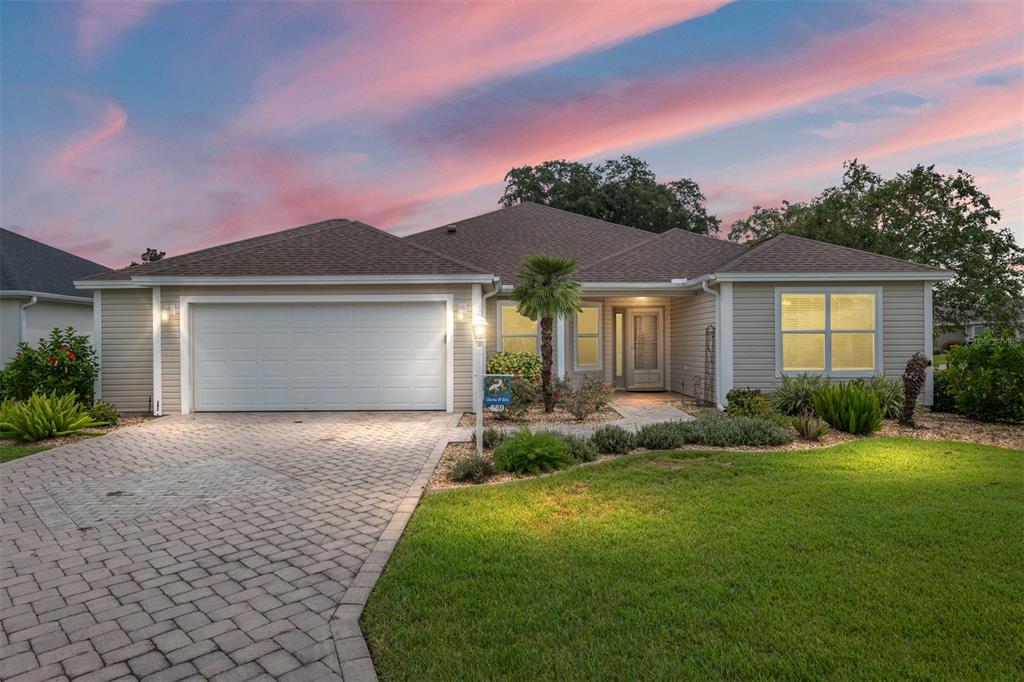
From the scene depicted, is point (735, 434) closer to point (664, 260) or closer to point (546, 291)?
point (546, 291)

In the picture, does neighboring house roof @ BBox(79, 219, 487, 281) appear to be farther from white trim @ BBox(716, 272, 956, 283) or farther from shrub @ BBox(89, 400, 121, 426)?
white trim @ BBox(716, 272, 956, 283)

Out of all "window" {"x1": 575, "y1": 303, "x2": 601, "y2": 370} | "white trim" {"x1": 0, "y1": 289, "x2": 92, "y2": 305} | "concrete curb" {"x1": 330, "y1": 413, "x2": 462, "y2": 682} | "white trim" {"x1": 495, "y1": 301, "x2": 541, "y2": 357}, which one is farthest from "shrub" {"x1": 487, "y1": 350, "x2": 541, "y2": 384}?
"white trim" {"x1": 0, "y1": 289, "x2": 92, "y2": 305}

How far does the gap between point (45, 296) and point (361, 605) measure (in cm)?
1640

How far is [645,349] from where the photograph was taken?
14.8 metres

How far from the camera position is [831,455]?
6.61m

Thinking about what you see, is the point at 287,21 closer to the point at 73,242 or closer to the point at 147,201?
the point at 147,201

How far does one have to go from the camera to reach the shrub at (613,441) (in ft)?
22.5

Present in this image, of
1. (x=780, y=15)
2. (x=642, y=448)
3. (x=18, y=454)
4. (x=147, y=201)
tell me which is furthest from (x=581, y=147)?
(x=18, y=454)

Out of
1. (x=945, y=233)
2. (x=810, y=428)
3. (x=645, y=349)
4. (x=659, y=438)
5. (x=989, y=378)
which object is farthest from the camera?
(x=945, y=233)

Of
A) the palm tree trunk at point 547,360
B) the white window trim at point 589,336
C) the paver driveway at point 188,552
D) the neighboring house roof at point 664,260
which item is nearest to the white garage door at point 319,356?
the palm tree trunk at point 547,360

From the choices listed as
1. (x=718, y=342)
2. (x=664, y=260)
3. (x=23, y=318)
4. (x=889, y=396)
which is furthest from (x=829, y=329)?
(x=23, y=318)

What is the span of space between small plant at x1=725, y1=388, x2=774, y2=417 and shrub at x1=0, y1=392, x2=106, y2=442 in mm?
11074

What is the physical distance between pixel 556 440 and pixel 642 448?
4.77ft

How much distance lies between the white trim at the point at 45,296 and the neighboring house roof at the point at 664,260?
14.2 m
